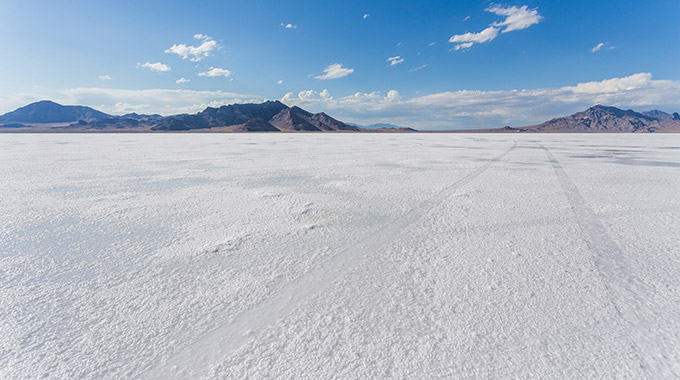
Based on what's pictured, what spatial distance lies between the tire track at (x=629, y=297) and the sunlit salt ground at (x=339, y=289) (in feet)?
0.04

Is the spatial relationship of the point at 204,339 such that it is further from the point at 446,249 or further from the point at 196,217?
the point at 196,217

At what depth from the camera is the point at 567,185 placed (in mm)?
7188

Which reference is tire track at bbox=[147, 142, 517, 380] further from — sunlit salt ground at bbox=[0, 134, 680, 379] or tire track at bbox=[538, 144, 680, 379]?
tire track at bbox=[538, 144, 680, 379]

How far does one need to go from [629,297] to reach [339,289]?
7.39 ft

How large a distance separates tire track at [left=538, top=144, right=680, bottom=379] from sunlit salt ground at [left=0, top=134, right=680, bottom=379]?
0.01 meters

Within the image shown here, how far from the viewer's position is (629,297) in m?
2.52

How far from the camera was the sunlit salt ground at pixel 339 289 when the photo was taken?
6.06ft

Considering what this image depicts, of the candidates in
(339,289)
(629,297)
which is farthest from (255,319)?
(629,297)

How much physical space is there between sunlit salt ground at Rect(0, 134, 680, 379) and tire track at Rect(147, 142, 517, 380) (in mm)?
12

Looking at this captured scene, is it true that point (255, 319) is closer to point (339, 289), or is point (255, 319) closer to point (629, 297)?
point (339, 289)

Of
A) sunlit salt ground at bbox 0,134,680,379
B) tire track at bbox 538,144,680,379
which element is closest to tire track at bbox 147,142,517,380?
sunlit salt ground at bbox 0,134,680,379

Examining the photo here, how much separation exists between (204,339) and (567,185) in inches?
311

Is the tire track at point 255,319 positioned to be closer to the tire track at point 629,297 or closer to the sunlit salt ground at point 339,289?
the sunlit salt ground at point 339,289

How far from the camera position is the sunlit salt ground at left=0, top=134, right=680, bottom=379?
1.85 meters
